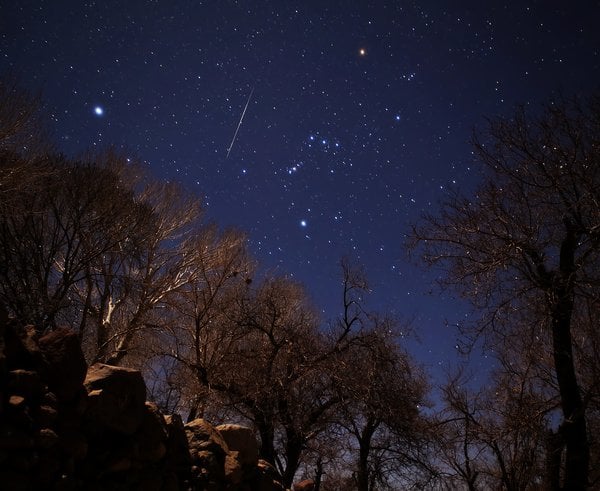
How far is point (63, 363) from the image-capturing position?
3416 millimetres

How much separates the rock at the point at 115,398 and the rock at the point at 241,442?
→ 167cm

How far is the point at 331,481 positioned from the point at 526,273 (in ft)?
40.6

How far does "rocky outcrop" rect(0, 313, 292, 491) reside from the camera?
292 cm

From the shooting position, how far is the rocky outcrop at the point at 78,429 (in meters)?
2.92

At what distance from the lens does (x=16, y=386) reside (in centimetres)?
300

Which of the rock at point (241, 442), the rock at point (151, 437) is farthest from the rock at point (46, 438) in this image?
the rock at point (241, 442)

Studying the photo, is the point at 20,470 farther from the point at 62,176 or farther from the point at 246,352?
the point at 62,176

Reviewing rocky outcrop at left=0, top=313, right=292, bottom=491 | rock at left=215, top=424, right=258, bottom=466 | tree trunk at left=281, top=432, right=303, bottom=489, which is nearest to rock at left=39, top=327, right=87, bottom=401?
rocky outcrop at left=0, top=313, right=292, bottom=491

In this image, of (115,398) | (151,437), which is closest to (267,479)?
(151,437)

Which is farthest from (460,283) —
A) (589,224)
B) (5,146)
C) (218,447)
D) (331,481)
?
(331,481)

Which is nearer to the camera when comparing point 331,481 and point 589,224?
point 589,224

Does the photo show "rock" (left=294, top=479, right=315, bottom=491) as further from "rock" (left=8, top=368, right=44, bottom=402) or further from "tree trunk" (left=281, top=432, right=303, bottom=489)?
"rock" (left=8, top=368, right=44, bottom=402)

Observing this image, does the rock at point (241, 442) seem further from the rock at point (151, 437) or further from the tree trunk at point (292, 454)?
the tree trunk at point (292, 454)

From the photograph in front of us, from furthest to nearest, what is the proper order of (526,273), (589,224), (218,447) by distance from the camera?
(526,273) → (589,224) → (218,447)
